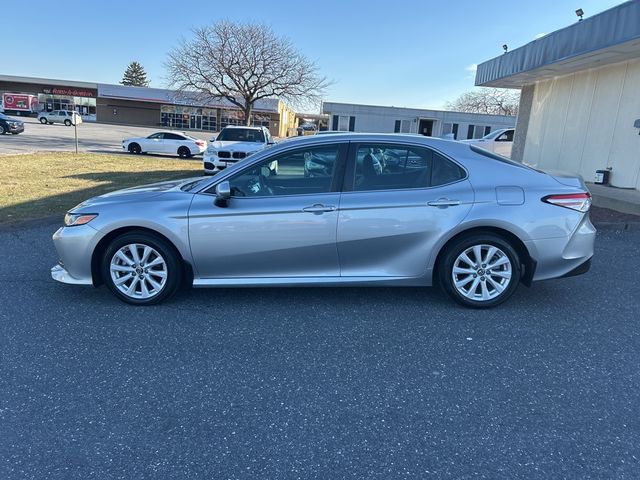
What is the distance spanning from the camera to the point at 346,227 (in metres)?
4.07

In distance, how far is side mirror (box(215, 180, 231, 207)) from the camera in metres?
4.02

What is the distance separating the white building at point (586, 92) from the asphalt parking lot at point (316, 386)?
6.71m

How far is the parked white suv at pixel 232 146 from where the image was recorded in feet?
45.4

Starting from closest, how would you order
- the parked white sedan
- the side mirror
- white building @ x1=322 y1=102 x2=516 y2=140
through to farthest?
the side mirror, the parked white sedan, white building @ x1=322 y1=102 x2=516 y2=140

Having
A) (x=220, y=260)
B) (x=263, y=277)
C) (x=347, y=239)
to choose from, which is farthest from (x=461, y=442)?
(x=220, y=260)

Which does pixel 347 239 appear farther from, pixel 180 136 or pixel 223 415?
pixel 180 136

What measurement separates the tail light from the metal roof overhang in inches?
226

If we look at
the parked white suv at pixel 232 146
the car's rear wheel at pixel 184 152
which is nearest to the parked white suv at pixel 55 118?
the car's rear wheel at pixel 184 152

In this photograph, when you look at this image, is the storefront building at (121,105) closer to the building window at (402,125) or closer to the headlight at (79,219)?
the building window at (402,125)

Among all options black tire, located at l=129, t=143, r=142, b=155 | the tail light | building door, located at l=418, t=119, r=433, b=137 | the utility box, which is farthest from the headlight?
building door, located at l=418, t=119, r=433, b=137

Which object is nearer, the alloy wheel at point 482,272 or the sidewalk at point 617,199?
the alloy wheel at point 482,272

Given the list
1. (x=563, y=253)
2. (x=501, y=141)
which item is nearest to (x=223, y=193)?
(x=563, y=253)

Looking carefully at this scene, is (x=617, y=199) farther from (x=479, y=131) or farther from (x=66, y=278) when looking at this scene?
(x=479, y=131)

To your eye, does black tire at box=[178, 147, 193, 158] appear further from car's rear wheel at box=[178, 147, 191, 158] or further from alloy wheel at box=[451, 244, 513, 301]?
alloy wheel at box=[451, 244, 513, 301]
